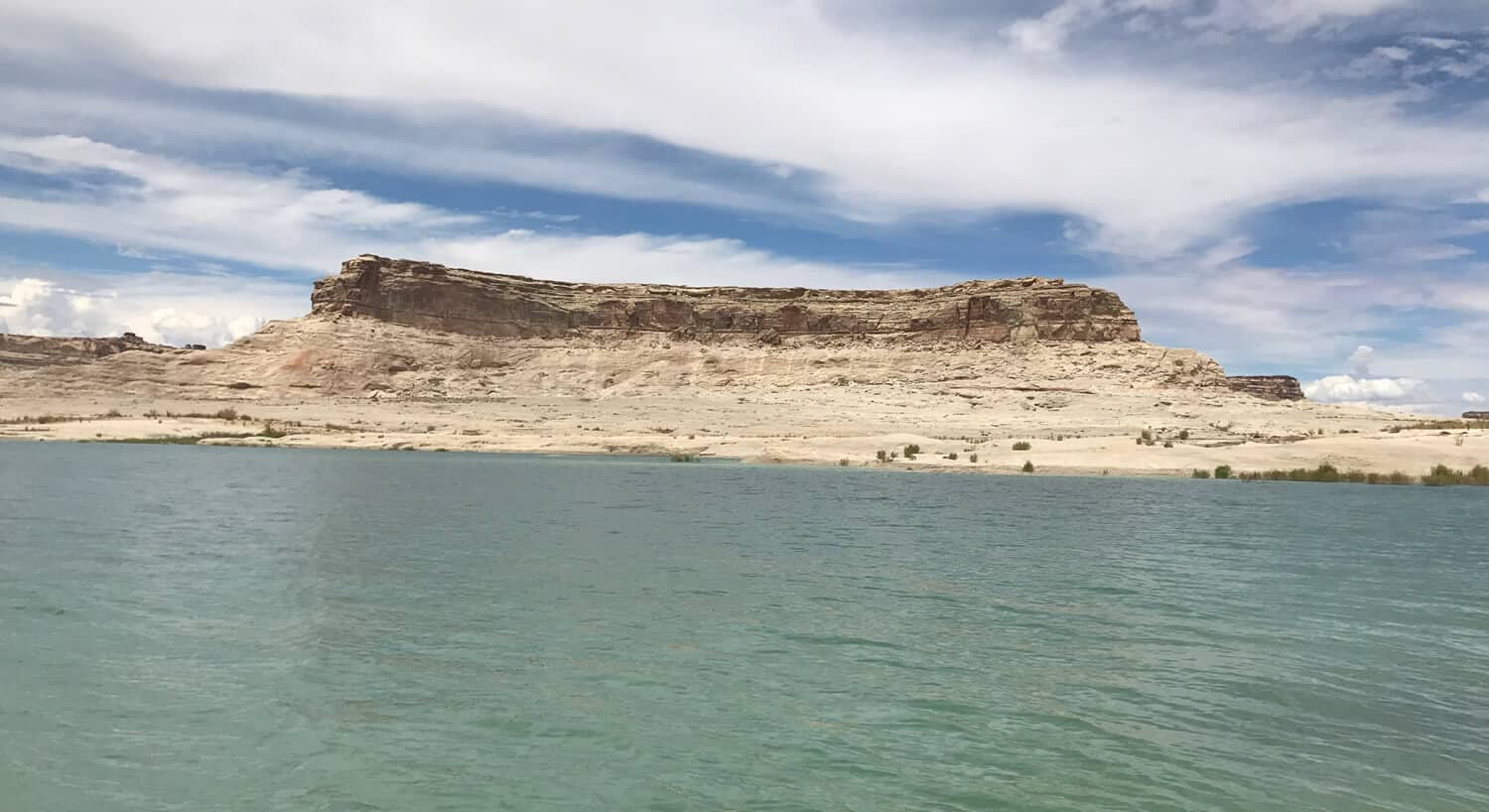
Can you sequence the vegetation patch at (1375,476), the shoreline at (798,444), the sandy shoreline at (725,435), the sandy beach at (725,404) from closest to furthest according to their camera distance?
the vegetation patch at (1375,476) → the shoreline at (798,444) → the sandy shoreline at (725,435) → the sandy beach at (725,404)

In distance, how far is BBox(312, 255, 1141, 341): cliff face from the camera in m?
87.8

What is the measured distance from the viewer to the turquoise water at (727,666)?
5844mm

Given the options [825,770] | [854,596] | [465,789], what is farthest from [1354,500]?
[465,789]

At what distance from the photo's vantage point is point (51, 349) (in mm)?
99250

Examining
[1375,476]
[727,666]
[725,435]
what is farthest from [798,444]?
[727,666]

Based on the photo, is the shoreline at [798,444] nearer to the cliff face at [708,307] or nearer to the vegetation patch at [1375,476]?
the vegetation patch at [1375,476]

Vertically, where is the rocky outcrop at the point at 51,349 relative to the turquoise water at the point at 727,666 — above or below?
above

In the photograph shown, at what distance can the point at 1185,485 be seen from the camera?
31484mm

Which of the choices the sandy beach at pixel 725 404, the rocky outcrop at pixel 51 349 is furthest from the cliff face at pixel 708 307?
the rocky outcrop at pixel 51 349

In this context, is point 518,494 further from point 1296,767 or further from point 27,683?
point 1296,767

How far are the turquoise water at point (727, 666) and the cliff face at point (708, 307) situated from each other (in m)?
72.7

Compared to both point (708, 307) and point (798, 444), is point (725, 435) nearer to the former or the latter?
point (798, 444)

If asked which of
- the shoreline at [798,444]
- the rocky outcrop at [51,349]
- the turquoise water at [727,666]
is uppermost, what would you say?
the rocky outcrop at [51,349]

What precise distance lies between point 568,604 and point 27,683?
4.86 metres
